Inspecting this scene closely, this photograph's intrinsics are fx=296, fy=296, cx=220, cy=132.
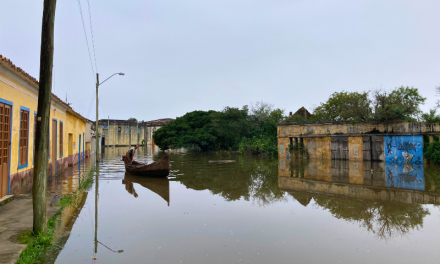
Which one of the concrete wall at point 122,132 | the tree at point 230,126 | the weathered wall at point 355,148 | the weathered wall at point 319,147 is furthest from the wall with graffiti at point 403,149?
the concrete wall at point 122,132

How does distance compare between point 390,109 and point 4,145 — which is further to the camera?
point 390,109

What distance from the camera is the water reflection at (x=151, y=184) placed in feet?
34.6

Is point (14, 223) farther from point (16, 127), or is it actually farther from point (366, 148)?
point (366, 148)

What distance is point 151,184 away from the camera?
12.6 m

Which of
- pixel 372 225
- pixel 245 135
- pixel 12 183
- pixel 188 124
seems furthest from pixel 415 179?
pixel 188 124

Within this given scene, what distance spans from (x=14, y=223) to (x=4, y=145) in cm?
300

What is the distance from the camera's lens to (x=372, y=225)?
6.53 metres

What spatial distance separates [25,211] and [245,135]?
3261cm

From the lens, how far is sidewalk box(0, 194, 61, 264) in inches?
176

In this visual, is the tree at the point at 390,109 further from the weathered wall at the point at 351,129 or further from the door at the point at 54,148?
the door at the point at 54,148

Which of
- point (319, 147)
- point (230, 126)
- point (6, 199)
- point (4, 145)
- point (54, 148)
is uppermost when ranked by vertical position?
point (230, 126)

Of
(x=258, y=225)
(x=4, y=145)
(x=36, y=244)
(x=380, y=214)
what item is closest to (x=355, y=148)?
(x=380, y=214)

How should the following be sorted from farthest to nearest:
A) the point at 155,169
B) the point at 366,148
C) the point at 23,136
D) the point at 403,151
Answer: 1. the point at 366,148
2. the point at 403,151
3. the point at 155,169
4. the point at 23,136

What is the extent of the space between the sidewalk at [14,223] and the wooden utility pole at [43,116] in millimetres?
471
